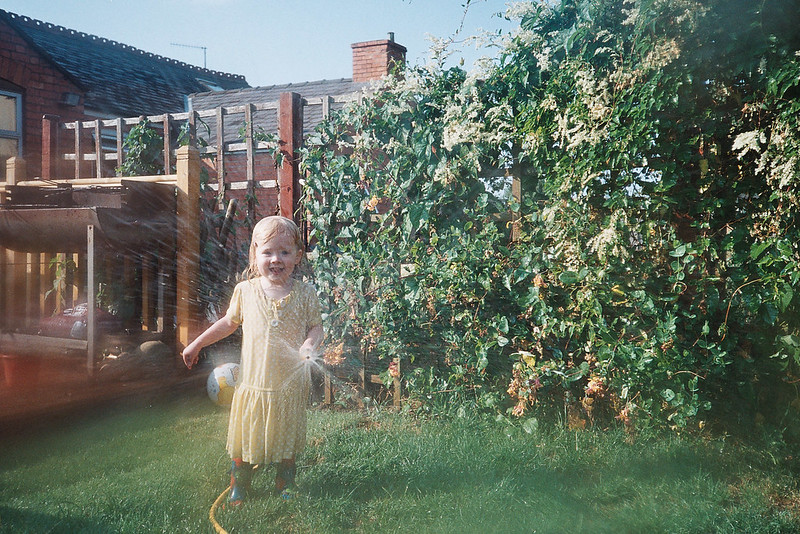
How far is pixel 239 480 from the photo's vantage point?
10.8 feet

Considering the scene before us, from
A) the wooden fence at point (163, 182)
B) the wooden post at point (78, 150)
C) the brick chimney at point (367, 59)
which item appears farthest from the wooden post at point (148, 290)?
the brick chimney at point (367, 59)

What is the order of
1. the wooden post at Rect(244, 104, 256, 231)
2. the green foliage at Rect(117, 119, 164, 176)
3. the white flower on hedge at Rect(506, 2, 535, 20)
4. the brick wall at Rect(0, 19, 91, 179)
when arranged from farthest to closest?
1. the brick wall at Rect(0, 19, 91, 179)
2. the green foliage at Rect(117, 119, 164, 176)
3. the wooden post at Rect(244, 104, 256, 231)
4. the white flower on hedge at Rect(506, 2, 535, 20)

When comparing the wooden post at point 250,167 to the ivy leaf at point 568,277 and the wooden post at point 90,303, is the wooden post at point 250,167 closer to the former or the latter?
the wooden post at point 90,303

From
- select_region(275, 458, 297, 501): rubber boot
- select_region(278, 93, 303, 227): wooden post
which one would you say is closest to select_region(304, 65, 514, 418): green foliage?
select_region(278, 93, 303, 227): wooden post

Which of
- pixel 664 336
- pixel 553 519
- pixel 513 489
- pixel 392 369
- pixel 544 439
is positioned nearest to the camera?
pixel 553 519

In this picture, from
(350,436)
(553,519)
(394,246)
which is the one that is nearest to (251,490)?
(350,436)

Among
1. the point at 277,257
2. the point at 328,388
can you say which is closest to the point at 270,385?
the point at 277,257

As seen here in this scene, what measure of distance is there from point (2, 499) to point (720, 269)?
4.06 m

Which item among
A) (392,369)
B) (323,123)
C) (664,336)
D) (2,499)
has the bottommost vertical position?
(2,499)

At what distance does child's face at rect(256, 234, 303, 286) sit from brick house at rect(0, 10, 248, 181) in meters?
9.04

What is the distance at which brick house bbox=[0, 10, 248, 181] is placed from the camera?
11289 millimetres

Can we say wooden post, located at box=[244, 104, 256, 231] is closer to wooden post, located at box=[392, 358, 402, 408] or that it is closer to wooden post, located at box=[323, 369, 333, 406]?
wooden post, located at box=[323, 369, 333, 406]

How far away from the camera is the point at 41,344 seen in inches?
228

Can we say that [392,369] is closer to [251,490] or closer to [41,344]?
[251,490]
